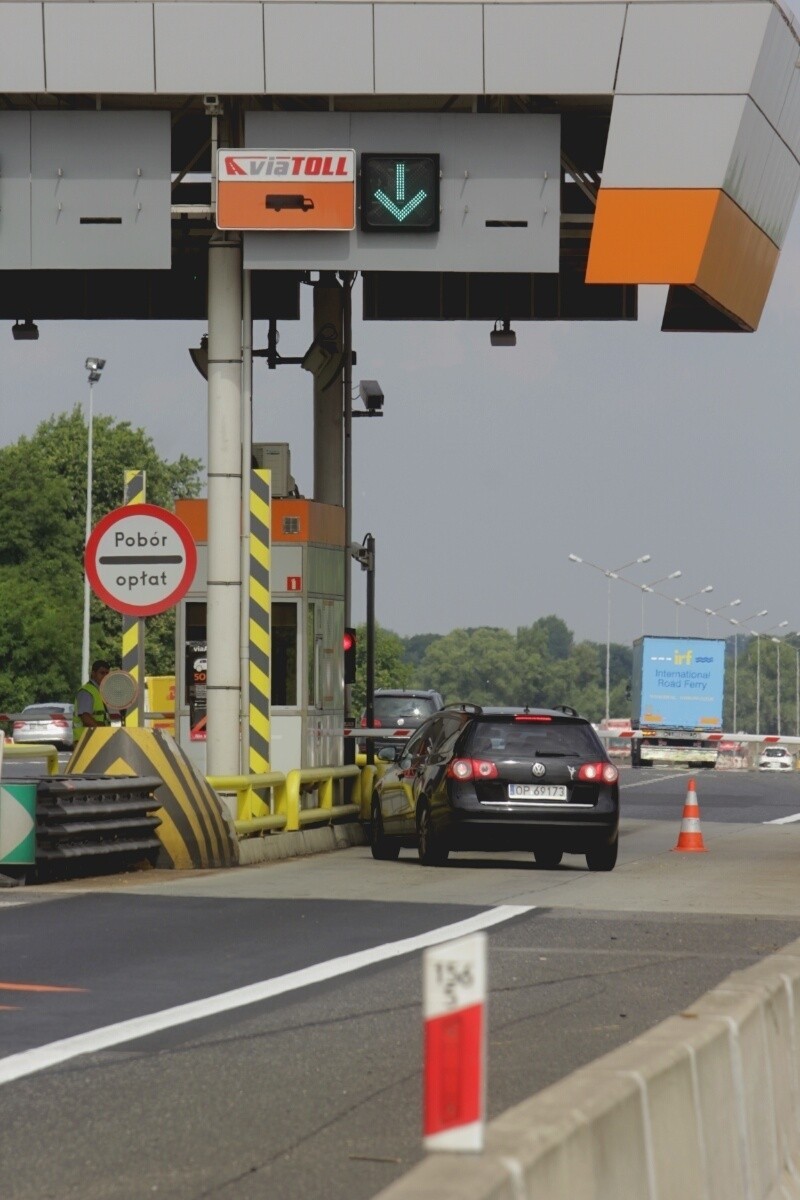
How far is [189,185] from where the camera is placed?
27406mm

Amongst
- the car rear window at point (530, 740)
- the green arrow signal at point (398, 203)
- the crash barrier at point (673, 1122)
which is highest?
the green arrow signal at point (398, 203)

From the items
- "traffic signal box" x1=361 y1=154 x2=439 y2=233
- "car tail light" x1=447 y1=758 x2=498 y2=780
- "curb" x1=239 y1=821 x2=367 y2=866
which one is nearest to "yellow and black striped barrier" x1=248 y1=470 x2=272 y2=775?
"curb" x1=239 y1=821 x2=367 y2=866

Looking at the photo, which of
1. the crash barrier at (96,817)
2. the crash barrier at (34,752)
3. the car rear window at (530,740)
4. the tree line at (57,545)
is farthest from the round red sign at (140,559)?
the tree line at (57,545)

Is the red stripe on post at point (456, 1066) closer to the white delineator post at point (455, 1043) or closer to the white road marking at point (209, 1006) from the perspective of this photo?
the white delineator post at point (455, 1043)

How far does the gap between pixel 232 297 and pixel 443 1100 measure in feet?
64.8

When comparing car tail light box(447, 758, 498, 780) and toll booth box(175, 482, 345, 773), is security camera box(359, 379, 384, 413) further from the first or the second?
car tail light box(447, 758, 498, 780)

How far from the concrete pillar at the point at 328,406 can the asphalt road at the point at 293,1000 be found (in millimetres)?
8484

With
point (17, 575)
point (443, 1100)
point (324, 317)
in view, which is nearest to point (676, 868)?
point (324, 317)

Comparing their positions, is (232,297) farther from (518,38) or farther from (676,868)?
(676,868)

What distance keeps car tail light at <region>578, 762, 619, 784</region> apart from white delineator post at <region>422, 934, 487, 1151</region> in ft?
54.1

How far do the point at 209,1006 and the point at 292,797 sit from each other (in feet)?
38.2

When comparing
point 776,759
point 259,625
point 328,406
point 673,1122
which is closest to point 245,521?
point 259,625

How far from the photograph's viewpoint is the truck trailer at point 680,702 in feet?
241

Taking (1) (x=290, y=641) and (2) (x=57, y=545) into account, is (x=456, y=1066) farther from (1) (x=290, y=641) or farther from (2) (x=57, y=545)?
(2) (x=57, y=545)
